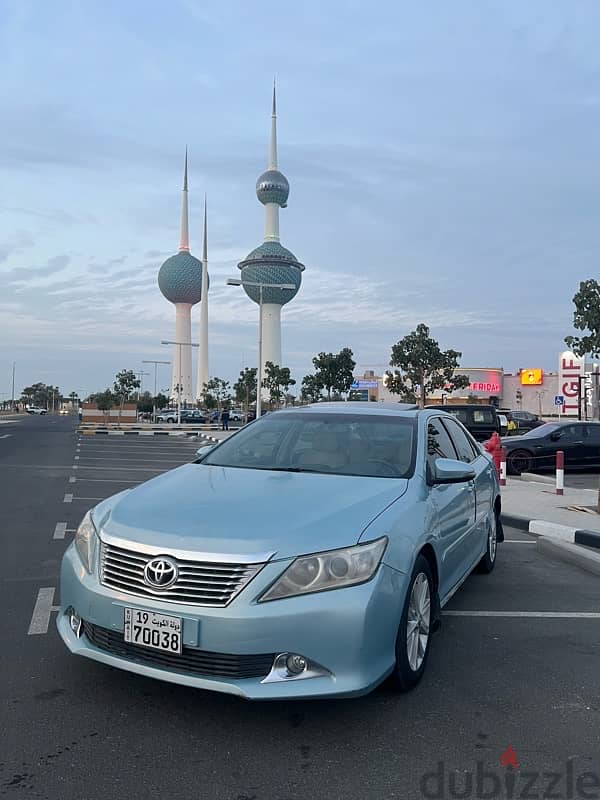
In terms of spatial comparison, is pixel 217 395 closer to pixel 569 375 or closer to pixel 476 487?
pixel 569 375

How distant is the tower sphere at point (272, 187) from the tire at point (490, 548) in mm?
160581

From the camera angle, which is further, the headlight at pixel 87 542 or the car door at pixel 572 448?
the car door at pixel 572 448

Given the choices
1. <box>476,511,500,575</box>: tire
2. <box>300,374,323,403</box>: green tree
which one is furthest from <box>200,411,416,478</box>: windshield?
<box>300,374,323,403</box>: green tree

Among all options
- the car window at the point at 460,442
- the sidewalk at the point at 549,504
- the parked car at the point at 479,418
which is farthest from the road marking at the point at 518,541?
the parked car at the point at 479,418

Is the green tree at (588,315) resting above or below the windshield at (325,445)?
above

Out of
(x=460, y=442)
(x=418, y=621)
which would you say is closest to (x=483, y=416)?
(x=460, y=442)

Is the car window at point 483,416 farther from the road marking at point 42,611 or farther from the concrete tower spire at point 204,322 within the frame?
the concrete tower spire at point 204,322

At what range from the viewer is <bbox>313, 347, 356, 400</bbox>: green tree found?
46.7 m

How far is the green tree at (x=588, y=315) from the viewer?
43.6ft

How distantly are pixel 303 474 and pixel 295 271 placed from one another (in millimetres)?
155221

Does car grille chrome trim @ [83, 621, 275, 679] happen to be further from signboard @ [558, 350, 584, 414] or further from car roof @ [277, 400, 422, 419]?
signboard @ [558, 350, 584, 414]

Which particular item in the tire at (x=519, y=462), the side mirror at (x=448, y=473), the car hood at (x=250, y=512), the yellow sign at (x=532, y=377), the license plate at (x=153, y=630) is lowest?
the tire at (x=519, y=462)

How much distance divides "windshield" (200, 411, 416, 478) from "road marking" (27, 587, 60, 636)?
60.1 inches

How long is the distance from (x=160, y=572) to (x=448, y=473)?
1976 millimetres
